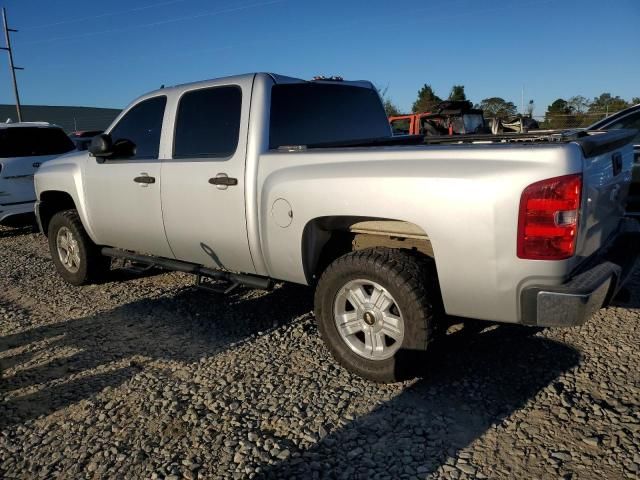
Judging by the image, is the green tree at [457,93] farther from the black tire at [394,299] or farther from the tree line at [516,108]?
the black tire at [394,299]

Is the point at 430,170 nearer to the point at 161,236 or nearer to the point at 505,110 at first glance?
the point at 161,236

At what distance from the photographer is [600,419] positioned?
296 centimetres

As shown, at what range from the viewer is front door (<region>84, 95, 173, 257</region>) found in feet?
15.0

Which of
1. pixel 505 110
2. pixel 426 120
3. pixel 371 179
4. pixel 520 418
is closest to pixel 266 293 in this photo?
pixel 371 179

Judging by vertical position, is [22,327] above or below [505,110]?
below

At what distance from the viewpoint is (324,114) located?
14.4 ft

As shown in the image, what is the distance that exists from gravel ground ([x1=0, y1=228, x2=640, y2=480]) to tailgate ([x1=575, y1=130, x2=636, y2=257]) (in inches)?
37.1

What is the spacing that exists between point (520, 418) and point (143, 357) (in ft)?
8.74

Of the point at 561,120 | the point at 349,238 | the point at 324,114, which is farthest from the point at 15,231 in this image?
the point at 561,120

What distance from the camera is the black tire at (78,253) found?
18.4 feet

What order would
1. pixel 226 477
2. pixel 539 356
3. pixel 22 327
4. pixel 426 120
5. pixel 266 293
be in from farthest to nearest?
pixel 426 120
pixel 266 293
pixel 22 327
pixel 539 356
pixel 226 477

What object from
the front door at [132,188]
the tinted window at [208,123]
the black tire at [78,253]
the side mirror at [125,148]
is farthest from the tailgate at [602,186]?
the black tire at [78,253]

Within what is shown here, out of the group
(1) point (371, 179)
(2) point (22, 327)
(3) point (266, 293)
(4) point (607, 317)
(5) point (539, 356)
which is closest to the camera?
(1) point (371, 179)

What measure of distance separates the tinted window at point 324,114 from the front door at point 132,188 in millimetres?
1204
